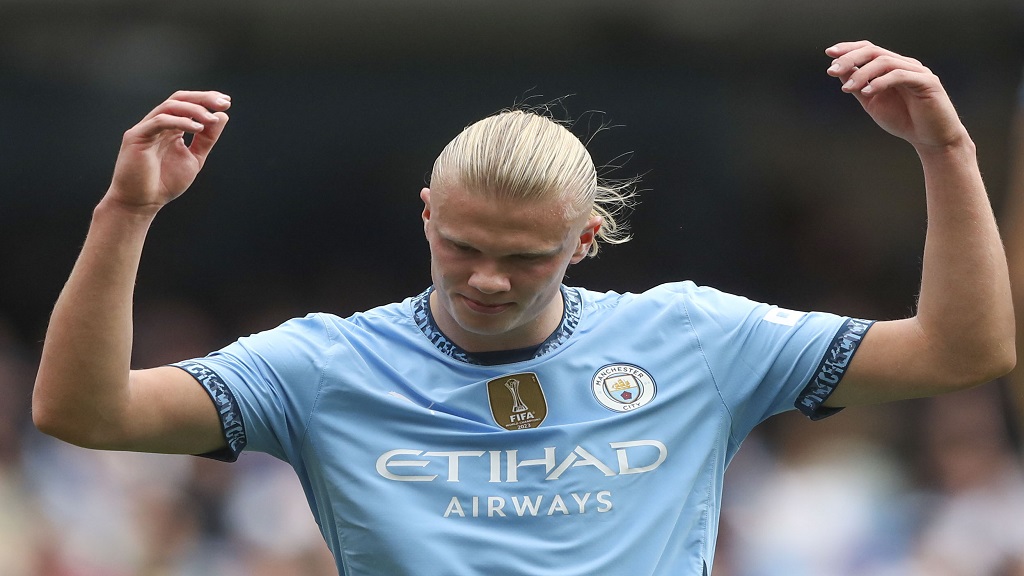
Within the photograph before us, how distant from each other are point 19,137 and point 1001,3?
5697mm

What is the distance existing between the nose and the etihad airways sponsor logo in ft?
1.16

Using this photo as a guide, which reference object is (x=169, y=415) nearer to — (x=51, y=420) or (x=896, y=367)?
(x=51, y=420)

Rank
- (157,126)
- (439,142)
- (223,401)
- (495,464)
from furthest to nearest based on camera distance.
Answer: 1. (439,142)
2. (495,464)
3. (223,401)
4. (157,126)

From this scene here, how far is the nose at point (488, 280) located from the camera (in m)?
2.67

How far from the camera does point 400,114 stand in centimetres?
738

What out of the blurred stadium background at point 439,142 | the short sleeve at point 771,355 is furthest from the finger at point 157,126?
the blurred stadium background at point 439,142

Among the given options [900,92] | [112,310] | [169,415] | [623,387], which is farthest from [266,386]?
[900,92]

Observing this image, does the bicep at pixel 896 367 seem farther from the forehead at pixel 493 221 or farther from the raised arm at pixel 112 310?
the raised arm at pixel 112 310

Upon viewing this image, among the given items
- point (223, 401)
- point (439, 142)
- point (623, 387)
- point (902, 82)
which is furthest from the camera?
point (439, 142)

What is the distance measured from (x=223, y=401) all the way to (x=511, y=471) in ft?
1.99

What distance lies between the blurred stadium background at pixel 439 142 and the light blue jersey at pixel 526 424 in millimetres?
3839

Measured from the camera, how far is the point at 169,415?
2.59 meters

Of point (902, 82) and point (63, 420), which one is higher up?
point (902, 82)

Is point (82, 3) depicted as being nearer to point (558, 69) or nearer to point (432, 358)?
point (558, 69)
